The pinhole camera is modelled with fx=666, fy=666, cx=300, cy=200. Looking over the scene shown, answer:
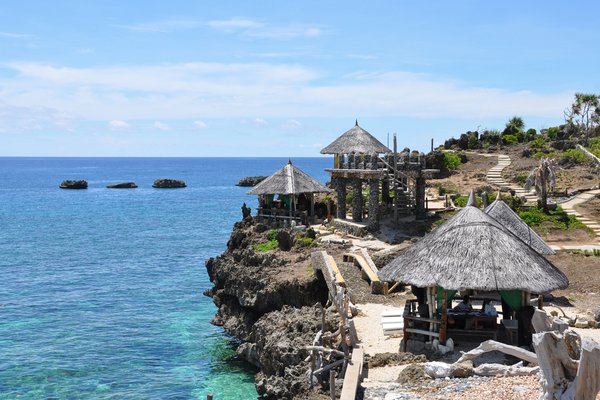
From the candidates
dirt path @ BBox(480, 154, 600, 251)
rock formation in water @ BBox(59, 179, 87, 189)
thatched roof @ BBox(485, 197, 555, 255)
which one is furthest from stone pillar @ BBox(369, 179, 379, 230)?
rock formation in water @ BBox(59, 179, 87, 189)

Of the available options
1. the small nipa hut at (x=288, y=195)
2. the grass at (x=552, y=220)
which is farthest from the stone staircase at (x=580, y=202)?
the small nipa hut at (x=288, y=195)

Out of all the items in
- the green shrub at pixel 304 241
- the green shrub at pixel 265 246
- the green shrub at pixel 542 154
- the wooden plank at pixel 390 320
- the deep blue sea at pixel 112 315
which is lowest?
the deep blue sea at pixel 112 315

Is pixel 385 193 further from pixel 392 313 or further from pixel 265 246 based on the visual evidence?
pixel 392 313

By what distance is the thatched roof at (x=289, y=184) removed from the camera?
40681 mm

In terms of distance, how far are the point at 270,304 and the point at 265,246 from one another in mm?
7574

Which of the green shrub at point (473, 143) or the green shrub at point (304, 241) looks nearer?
the green shrub at point (304, 241)

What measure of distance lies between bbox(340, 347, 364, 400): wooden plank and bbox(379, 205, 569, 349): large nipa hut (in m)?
1.80

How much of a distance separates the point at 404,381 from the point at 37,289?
33603 millimetres

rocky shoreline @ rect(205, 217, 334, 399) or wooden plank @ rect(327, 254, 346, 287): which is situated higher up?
wooden plank @ rect(327, 254, 346, 287)

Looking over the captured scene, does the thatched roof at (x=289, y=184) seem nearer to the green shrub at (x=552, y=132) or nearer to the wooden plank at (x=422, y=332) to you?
the wooden plank at (x=422, y=332)

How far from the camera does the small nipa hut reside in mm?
40656

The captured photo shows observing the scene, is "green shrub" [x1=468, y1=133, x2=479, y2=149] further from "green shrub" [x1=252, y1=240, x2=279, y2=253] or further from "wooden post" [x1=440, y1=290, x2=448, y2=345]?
"wooden post" [x1=440, y1=290, x2=448, y2=345]

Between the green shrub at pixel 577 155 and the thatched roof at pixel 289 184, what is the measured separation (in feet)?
90.1

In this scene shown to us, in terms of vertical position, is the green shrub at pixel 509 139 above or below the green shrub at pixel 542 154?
above
